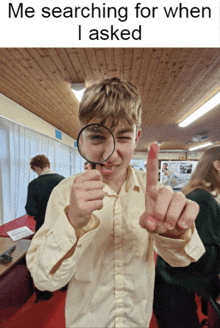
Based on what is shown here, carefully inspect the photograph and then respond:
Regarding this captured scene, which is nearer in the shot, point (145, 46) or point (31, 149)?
point (145, 46)

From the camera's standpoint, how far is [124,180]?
3.26 feet

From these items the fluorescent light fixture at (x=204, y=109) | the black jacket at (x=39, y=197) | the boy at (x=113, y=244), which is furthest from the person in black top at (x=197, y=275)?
the fluorescent light fixture at (x=204, y=109)

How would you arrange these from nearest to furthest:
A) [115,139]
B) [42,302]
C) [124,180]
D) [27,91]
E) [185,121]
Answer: [115,139], [124,180], [42,302], [27,91], [185,121]

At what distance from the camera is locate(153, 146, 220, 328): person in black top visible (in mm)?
1264

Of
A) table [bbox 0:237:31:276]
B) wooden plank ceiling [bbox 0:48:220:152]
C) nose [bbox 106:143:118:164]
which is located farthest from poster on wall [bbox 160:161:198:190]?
nose [bbox 106:143:118:164]

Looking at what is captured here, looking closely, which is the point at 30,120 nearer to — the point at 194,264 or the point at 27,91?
the point at 27,91

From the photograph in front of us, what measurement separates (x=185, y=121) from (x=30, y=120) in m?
5.38

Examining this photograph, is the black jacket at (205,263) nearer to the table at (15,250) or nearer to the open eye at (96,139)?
the open eye at (96,139)

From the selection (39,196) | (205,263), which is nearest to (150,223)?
(205,263)

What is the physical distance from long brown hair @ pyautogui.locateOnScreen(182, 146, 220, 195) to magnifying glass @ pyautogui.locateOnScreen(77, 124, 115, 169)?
1.17 m

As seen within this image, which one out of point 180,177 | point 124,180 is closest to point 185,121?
point 180,177

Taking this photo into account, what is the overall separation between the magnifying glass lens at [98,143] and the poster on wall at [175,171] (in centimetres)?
489

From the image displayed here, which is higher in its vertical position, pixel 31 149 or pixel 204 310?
pixel 31 149

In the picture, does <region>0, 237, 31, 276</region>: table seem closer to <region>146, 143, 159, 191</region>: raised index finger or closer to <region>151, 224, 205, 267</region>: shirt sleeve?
<region>151, 224, 205, 267</region>: shirt sleeve
